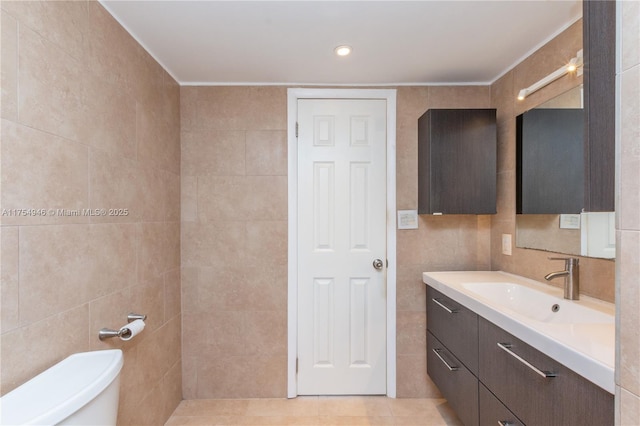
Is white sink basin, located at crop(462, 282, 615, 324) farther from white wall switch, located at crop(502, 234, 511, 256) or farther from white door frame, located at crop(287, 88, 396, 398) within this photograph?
white door frame, located at crop(287, 88, 396, 398)

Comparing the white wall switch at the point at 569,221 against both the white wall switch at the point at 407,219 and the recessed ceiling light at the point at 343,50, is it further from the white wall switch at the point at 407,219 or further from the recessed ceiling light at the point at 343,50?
the recessed ceiling light at the point at 343,50

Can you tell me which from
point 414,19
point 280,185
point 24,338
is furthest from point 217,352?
point 414,19

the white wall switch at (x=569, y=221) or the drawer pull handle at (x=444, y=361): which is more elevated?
the white wall switch at (x=569, y=221)

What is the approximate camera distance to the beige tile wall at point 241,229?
228 centimetres

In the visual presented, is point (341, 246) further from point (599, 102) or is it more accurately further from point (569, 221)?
point (599, 102)

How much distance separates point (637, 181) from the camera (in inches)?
25.3

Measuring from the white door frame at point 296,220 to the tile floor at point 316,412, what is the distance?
12 centimetres

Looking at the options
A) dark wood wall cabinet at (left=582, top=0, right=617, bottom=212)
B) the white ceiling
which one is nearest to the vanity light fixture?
the white ceiling

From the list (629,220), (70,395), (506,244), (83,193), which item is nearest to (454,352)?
(506,244)

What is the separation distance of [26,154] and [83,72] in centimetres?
46

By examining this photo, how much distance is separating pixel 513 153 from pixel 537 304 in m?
0.91

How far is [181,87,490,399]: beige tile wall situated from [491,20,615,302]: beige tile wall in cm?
25

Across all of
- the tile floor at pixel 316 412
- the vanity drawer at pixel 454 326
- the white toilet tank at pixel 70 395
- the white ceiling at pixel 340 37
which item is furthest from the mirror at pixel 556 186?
the white toilet tank at pixel 70 395

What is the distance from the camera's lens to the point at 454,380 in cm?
179
